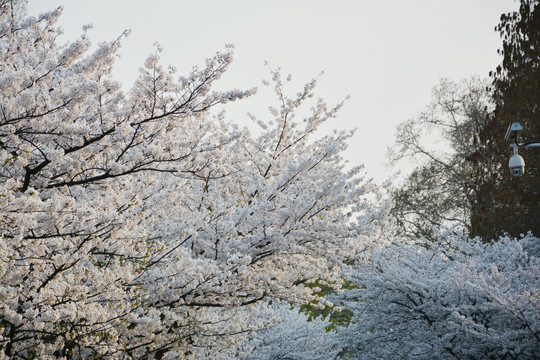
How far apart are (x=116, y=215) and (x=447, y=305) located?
534 centimetres

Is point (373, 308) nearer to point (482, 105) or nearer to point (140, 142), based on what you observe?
point (140, 142)

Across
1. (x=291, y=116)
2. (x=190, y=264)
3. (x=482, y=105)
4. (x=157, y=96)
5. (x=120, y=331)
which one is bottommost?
(x=120, y=331)

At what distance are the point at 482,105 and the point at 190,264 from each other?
17.3 meters

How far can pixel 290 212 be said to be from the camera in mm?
5219

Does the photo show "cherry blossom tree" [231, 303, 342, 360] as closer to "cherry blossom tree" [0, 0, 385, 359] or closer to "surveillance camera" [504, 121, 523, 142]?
Answer: "cherry blossom tree" [0, 0, 385, 359]

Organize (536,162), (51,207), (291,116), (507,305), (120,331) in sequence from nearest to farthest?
(51,207) → (120,331) → (507,305) → (291,116) → (536,162)

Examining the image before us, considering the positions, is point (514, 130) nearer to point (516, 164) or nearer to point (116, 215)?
point (516, 164)

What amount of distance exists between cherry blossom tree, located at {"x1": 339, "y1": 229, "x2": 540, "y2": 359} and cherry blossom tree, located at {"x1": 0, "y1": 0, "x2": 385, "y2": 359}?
5.27 feet

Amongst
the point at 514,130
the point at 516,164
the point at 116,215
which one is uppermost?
the point at 514,130

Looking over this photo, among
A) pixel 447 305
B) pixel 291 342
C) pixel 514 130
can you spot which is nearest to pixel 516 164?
pixel 514 130

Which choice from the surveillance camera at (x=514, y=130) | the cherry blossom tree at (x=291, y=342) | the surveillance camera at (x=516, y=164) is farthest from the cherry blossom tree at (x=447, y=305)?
the surveillance camera at (x=514, y=130)

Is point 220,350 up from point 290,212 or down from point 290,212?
down

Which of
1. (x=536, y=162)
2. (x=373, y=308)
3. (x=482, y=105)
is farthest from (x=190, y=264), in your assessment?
(x=482, y=105)

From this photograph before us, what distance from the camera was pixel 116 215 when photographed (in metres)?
3.75
